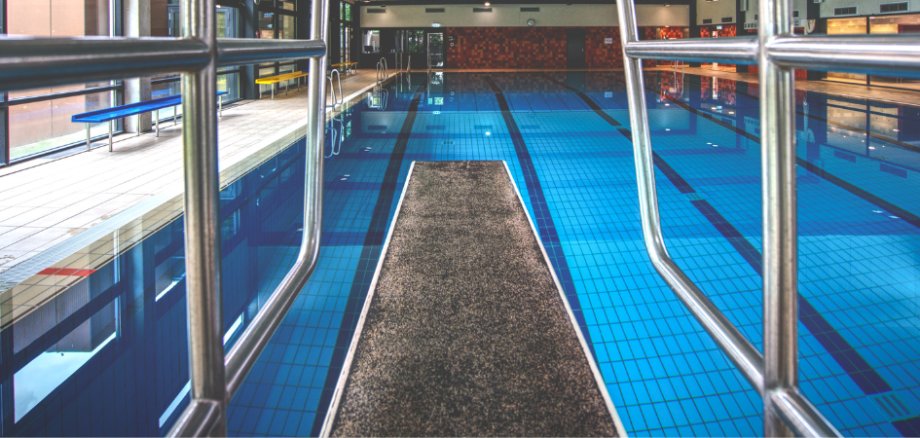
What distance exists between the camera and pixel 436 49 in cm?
2303

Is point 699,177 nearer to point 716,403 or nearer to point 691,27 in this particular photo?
point 716,403

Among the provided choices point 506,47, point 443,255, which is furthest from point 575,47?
point 443,255

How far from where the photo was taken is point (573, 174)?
535cm

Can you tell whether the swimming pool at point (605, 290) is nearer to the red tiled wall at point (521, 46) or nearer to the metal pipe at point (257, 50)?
the metal pipe at point (257, 50)

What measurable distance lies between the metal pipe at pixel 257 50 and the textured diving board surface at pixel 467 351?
0.44 metres

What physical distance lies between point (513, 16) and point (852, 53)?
2343cm

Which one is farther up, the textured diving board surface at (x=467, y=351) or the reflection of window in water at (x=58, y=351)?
the textured diving board surface at (x=467, y=351)

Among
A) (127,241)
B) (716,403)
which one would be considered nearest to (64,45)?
(716,403)

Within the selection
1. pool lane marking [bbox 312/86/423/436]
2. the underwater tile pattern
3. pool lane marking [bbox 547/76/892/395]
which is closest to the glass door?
the underwater tile pattern

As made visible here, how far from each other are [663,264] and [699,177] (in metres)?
4.83

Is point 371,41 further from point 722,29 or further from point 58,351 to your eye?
point 58,351

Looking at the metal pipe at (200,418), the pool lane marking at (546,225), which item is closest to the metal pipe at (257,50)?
the metal pipe at (200,418)

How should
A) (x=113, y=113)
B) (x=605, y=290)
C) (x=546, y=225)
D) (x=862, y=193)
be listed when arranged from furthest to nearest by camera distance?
(x=113, y=113), (x=862, y=193), (x=546, y=225), (x=605, y=290)

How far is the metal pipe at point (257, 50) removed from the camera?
0.42 m
